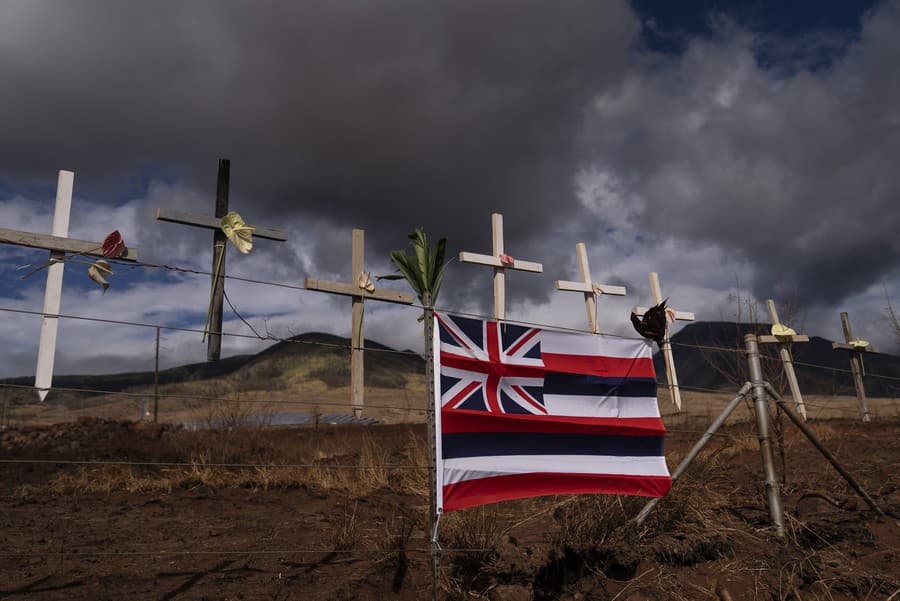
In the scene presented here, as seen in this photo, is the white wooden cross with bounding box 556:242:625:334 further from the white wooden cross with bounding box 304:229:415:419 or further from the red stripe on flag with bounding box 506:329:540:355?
the red stripe on flag with bounding box 506:329:540:355

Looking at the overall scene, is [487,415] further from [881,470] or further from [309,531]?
[881,470]

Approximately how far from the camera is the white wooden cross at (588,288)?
10.4 metres

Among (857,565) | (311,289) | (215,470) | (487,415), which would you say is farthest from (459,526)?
(215,470)

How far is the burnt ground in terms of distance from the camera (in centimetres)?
422

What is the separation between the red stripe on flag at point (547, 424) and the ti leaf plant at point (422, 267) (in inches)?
28.6

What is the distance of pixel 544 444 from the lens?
4.39 metres

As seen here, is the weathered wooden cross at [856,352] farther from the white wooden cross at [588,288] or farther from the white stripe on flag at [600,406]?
the white stripe on flag at [600,406]

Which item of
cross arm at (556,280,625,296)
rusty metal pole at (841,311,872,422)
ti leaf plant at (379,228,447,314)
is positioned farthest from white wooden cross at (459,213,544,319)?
rusty metal pole at (841,311,872,422)

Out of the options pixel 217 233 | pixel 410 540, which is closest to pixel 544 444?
pixel 410 540

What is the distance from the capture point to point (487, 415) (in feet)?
13.5

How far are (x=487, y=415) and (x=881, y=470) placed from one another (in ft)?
19.6

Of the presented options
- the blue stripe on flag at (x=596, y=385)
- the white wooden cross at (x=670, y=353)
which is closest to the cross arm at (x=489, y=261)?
the white wooden cross at (x=670, y=353)

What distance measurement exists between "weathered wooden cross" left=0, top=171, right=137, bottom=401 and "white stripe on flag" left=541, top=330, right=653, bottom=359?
4.22m

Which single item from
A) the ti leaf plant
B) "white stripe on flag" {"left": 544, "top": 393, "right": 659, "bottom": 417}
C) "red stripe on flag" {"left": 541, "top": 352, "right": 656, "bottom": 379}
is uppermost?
the ti leaf plant
